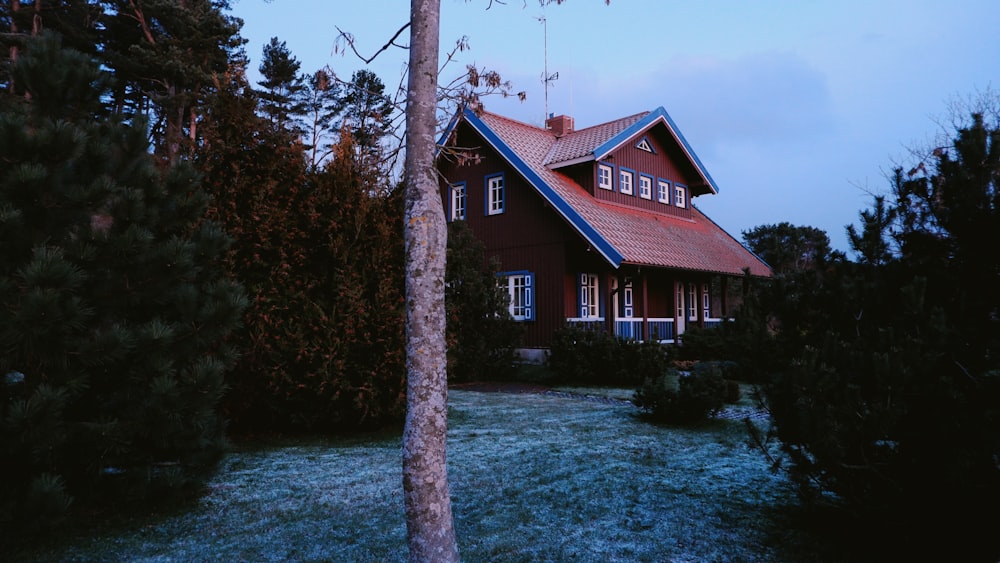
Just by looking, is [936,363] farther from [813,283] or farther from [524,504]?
[524,504]

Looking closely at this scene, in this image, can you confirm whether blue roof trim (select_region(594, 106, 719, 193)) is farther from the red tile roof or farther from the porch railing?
the porch railing

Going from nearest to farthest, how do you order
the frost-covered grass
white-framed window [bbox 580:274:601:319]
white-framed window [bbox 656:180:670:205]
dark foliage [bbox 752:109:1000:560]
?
dark foliage [bbox 752:109:1000:560] < the frost-covered grass < white-framed window [bbox 580:274:601:319] < white-framed window [bbox 656:180:670:205]

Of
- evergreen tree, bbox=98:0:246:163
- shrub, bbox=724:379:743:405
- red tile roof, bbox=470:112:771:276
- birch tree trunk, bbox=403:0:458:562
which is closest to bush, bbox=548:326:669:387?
red tile roof, bbox=470:112:771:276

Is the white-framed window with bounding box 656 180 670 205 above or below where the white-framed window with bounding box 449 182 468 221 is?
above

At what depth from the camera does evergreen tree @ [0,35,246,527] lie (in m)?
3.77

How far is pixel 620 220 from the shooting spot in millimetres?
18766

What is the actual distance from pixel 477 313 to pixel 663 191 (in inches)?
423

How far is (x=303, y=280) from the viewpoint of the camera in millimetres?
7762

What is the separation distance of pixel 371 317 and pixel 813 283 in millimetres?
5270

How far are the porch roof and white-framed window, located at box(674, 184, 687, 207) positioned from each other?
59cm

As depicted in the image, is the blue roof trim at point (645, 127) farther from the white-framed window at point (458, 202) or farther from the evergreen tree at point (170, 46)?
the evergreen tree at point (170, 46)

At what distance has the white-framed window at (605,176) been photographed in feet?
64.4

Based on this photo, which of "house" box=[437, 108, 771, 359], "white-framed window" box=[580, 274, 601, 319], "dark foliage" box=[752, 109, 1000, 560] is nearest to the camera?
"dark foliage" box=[752, 109, 1000, 560]

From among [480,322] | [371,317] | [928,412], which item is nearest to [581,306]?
[480,322]
